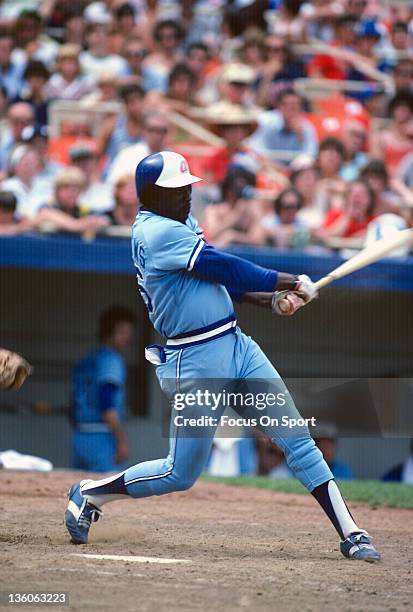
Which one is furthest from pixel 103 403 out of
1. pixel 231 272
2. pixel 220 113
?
pixel 231 272

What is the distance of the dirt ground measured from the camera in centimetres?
395

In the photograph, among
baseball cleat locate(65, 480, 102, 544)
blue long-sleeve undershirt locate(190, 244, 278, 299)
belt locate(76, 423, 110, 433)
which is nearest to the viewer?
blue long-sleeve undershirt locate(190, 244, 278, 299)

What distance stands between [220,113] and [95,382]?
337 centimetres

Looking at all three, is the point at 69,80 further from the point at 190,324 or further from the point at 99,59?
the point at 190,324

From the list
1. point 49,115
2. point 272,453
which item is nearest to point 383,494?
point 272,453

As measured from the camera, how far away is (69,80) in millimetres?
11234

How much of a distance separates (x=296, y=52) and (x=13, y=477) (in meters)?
6.77

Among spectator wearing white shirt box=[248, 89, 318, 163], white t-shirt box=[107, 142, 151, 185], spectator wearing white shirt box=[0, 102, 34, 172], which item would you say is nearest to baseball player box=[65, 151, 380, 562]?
white t-shirt box=[107, 142, 151, 185]

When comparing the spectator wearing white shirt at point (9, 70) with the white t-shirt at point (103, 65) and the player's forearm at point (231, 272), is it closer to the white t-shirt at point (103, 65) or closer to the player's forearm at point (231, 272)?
the white t-shirt at point (103, 65)

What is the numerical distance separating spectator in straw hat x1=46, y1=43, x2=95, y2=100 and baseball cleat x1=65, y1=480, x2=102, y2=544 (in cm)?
673

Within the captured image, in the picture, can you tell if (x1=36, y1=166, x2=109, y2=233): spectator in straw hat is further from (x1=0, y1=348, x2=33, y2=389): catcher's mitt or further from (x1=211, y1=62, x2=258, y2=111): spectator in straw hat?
(x1=0, y1=348, x2=33, y2=389): catcher's mitt

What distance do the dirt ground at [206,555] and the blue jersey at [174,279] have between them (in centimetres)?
103

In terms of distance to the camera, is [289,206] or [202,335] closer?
[202,335]

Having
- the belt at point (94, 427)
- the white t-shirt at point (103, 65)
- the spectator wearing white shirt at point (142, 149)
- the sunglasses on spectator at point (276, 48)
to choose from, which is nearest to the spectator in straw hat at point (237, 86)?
the sunglasses on spectator at point (276, 48)
